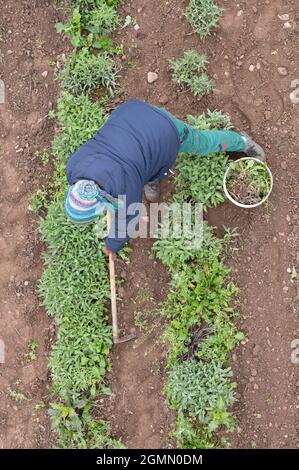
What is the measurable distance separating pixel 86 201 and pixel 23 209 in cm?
184

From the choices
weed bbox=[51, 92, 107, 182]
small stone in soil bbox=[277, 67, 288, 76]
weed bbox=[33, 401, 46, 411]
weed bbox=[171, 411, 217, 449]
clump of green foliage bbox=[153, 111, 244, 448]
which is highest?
small stone in soil bbox=[277, 67, 288, 76]

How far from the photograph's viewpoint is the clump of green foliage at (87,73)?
4.82m

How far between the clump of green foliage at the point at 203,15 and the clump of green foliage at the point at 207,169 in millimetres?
752

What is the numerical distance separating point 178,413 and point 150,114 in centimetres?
239

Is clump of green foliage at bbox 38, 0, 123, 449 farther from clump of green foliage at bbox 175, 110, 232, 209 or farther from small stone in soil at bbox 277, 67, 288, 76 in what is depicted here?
small stone in soil at bbox 277, 67, 288, 76

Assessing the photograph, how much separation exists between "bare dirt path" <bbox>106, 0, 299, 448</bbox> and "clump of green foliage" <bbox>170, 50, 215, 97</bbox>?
0.09 meters

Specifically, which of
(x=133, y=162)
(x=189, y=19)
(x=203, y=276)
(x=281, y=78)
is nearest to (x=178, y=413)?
(x=203, y=276)

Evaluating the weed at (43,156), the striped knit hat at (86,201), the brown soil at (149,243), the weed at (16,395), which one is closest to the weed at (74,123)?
the weed at (43,156)

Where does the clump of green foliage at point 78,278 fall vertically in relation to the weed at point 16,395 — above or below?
above

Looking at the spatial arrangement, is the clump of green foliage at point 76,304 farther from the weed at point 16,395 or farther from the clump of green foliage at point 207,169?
the clump of green foliage at point 207,169

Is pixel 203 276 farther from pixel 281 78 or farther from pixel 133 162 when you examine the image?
pixel 281 78


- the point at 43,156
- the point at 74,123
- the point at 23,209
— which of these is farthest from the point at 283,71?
the point at 23,209

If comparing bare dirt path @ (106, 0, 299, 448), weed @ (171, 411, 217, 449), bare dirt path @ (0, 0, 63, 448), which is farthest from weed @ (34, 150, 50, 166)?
weed @ (171, 411, 217, 449)

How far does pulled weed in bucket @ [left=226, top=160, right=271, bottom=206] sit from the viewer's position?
14.5 ft
